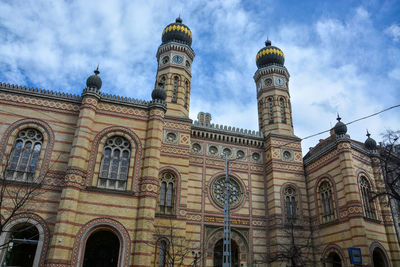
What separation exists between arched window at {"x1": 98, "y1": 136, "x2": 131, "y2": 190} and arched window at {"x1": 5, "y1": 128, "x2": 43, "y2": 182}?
3.51 m

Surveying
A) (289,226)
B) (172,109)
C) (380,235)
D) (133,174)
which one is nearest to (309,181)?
(289,226)

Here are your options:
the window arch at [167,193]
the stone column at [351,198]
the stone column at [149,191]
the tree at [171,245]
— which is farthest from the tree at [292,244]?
the stone column at [149,191]

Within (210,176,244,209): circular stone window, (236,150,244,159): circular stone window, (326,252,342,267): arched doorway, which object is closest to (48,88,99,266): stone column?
(210,176,244,209): circular stone window

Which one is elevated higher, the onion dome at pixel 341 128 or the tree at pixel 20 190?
the onion dome at pixel 341 128

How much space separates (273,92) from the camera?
26.2m

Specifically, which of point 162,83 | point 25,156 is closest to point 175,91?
point 162,83

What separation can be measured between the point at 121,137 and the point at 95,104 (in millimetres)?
2433

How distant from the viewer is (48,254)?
1493cm

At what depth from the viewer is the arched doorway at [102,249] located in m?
17.2

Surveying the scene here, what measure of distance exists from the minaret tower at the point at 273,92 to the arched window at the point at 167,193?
887 cm

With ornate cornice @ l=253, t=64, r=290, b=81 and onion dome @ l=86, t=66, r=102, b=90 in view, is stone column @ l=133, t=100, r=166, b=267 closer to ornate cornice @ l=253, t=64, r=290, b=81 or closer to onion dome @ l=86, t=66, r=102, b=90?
onion dome @ l=86, t=66, r=102, b=90

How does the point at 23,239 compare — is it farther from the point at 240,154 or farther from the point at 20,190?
the point at 240,154

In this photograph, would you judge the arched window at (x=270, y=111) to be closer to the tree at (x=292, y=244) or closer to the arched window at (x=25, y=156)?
the tree at (x=292, y=244)

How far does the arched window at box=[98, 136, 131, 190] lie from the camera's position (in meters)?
17.4
